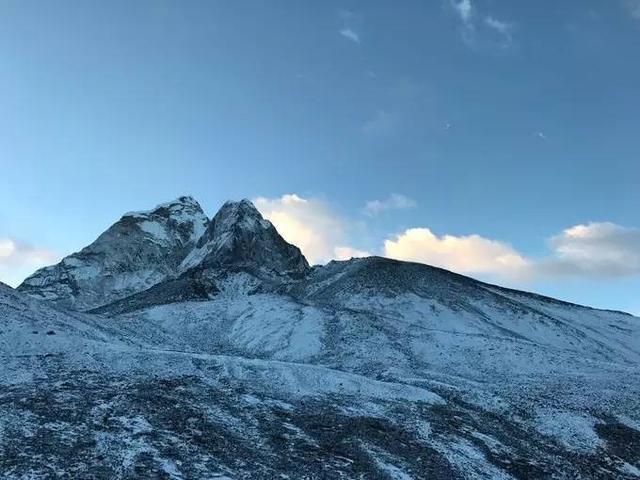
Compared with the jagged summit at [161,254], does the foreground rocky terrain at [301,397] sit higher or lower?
lower

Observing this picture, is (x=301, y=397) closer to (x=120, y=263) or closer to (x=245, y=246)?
(x=245, y=246)

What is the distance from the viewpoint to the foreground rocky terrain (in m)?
18.1

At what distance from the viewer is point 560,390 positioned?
112 feet

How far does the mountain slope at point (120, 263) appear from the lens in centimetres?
13662

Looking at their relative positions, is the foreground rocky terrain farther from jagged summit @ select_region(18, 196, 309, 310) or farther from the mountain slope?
the mountain slope

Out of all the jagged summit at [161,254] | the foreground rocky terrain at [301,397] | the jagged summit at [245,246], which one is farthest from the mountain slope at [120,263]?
the foreground rocky terrain at [301,397]

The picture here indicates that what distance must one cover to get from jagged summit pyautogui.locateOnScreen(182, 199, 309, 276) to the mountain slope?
1546cm

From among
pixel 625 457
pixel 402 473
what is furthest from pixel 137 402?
pixel 625 457

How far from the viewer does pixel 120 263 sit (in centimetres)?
14788

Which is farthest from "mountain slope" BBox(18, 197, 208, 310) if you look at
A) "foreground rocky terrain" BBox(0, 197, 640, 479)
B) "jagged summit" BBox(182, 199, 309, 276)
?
"foreground rocky terrain" BBox(0, 197, 640, 479)

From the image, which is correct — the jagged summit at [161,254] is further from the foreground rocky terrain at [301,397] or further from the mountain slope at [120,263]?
the foreground rocky terrain at [301,397]

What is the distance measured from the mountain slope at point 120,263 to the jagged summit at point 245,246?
50.7 ft

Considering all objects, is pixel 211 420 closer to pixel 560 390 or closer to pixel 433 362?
pixel 560 390

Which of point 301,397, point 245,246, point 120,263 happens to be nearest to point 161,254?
point 120,263
